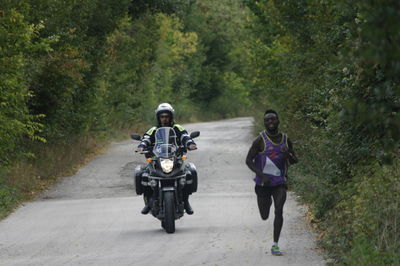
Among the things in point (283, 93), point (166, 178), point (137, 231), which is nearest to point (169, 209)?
point (166, 178)

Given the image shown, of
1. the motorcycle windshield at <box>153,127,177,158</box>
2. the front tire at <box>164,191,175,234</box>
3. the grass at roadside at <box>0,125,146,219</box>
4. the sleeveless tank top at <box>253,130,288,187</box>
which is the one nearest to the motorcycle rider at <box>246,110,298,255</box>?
the sleeveless tank top at <box>253,130,288,187</box>

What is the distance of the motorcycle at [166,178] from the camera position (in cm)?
1289

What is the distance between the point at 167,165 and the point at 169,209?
711 mm

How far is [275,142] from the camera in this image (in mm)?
10727

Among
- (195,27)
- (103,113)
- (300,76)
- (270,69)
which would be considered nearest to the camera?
(300,76)

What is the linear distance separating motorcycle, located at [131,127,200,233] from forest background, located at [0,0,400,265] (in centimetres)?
211

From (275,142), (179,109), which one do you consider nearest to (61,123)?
(275,142)

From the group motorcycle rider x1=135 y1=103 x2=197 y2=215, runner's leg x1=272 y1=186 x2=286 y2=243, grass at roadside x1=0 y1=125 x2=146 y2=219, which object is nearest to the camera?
runner's leg x1=272 y1=186 x2=286 y2=243

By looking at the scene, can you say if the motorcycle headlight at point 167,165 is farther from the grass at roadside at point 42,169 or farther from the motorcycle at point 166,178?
the grass at roadside at point 42,169

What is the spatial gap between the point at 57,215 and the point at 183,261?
681cm

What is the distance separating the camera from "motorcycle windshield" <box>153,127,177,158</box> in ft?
43.0

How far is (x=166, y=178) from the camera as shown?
13.0 meters

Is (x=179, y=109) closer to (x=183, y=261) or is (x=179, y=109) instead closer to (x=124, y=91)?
(x=124, y=91)

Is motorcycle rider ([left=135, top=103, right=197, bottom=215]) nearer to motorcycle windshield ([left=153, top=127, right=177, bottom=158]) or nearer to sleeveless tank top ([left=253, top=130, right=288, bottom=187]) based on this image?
motorcycle windshield ([left=153, top=127, right=177, bottom=158])
